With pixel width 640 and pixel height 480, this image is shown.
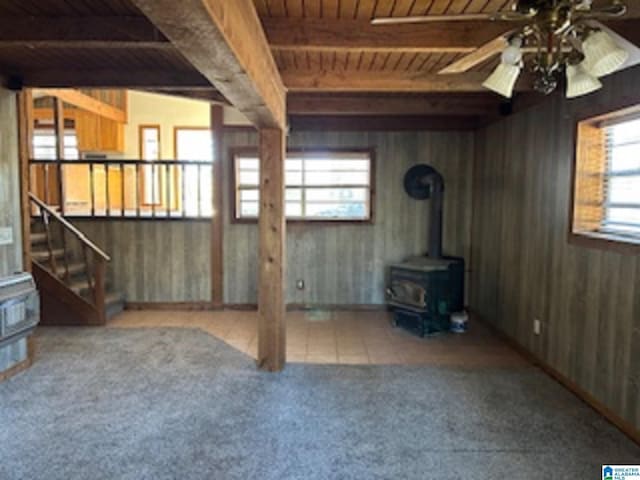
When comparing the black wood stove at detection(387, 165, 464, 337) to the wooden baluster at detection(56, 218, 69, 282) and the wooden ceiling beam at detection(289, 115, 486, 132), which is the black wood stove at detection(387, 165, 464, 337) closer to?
the wooden ceiling beam at detection(289, 115, 486, 132)

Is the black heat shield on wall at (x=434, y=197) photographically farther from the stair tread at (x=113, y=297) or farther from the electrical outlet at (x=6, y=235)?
the electrical outlet at (x=6, y=235)

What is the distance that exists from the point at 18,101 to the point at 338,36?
284cm

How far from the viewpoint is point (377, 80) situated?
12.0 feet

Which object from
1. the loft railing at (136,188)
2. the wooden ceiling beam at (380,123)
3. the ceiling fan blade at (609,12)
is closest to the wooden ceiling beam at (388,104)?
the wooden ceiling beam at (380,123)

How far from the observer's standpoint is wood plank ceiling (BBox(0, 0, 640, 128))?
2.61 m

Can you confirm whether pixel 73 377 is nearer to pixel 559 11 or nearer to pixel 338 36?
pixel 338 36

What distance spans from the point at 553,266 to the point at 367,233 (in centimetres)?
256

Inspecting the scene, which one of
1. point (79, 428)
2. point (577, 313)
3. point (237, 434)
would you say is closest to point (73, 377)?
point (79, 428)

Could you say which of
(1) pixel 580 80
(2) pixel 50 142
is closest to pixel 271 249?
(1) pixel 580 80

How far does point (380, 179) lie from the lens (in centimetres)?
590

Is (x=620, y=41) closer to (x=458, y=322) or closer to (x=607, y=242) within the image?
(x=607, y=242)

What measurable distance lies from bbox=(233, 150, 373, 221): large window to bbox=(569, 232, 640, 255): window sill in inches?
112

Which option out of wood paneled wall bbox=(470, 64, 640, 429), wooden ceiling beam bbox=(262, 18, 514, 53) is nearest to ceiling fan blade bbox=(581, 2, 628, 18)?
wooden ceiling beam bbox=(262, 18, 514, 53)

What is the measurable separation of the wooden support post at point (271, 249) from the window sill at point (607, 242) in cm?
224
